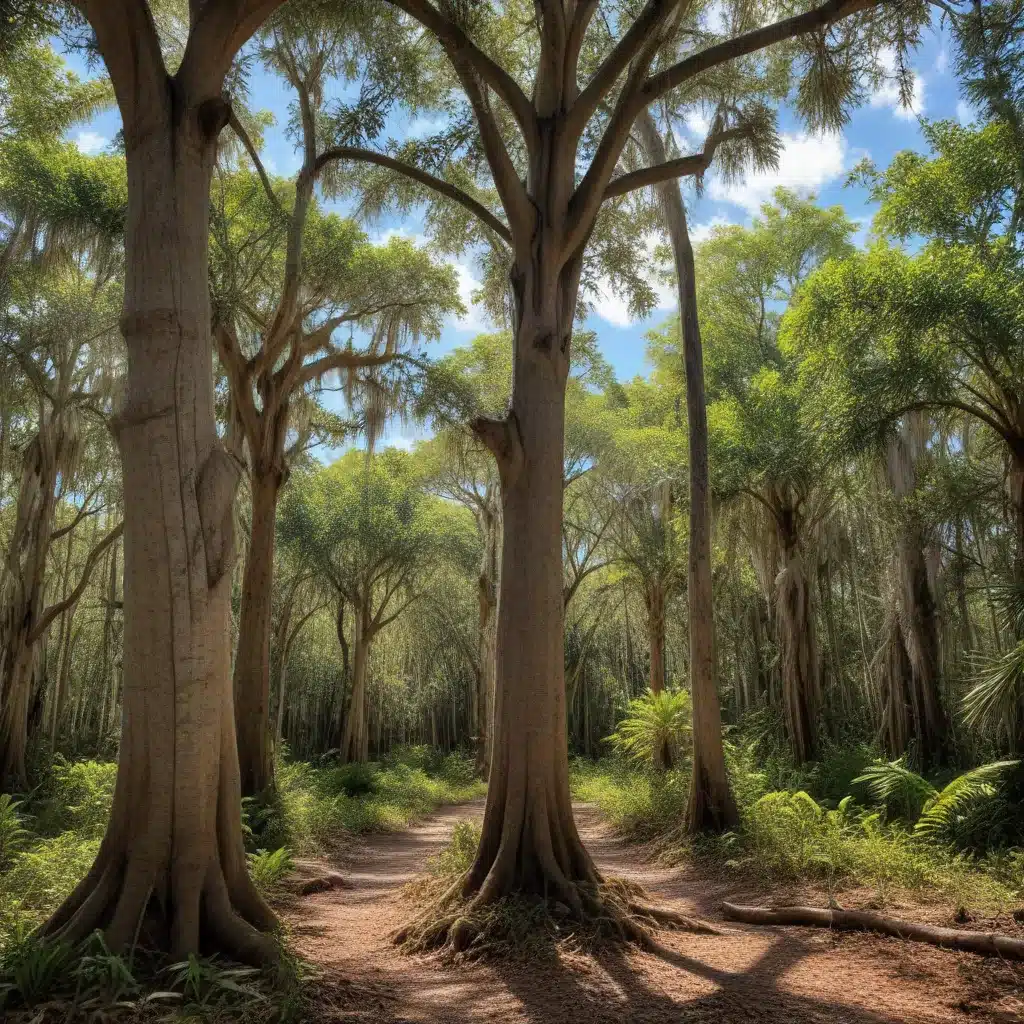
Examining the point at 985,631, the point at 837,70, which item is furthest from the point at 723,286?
the point at 837,70

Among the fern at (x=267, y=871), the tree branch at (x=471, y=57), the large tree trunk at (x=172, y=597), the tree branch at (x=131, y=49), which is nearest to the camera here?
the large tree trunk at (x=172, y=597)

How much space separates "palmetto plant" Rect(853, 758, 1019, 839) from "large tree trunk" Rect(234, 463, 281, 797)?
698 centimetres

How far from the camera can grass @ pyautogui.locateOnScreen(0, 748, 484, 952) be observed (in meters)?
5.23

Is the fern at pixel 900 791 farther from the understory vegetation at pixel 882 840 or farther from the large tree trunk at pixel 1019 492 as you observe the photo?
the large tree trunk at pixel 1019 492

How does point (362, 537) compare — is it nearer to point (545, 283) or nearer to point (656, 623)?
point (656, 623)

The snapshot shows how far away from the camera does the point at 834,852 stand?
21.4ft

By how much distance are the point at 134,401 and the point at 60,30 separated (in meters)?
3.66

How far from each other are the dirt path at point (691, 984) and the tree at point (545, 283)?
628 mm

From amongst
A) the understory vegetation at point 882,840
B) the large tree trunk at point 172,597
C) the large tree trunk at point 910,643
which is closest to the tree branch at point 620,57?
the large tree trunk at point 172,597

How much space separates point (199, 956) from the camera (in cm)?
368

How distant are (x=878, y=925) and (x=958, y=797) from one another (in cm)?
330

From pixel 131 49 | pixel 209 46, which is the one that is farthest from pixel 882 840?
pixel 131 49

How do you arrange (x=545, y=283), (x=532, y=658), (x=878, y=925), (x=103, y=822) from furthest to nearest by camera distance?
(x=103, y=822), (x=545, y=283), (x=532, y=658), (x=878, y=925)

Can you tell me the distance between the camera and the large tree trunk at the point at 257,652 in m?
9.68
